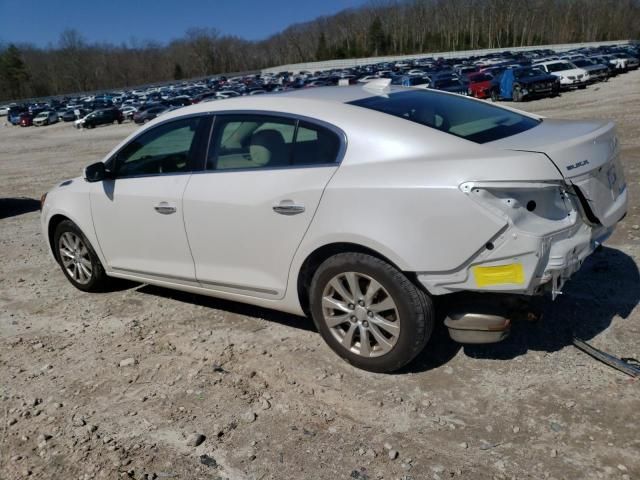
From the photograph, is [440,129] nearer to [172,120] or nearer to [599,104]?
[172,120]

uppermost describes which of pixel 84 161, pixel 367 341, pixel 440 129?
pixel 440 129

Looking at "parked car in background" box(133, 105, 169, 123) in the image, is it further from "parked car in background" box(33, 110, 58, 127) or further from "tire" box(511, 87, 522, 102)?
"tire" box(511, 87, 522, 102)

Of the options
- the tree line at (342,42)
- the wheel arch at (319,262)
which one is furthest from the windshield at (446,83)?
the tree line at (342,42)

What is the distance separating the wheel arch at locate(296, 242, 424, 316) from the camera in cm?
323

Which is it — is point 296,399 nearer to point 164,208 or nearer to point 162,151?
point 164,208

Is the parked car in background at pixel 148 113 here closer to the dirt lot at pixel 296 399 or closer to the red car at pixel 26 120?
the red car at pixel 26 120

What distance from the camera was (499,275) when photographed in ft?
9.74

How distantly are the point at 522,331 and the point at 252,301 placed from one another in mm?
1819

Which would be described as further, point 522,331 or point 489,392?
point 522,331

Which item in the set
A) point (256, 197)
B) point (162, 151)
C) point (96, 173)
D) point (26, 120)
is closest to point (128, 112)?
point (26, 120)

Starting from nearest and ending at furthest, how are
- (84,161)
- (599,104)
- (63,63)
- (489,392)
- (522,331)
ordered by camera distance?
(489,392), (522,331), (84,161), (599,104), (63,63)

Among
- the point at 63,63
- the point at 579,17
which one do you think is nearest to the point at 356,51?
the point at 579,17

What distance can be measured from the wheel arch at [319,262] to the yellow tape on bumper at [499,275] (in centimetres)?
33

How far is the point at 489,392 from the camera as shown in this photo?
3291mm
